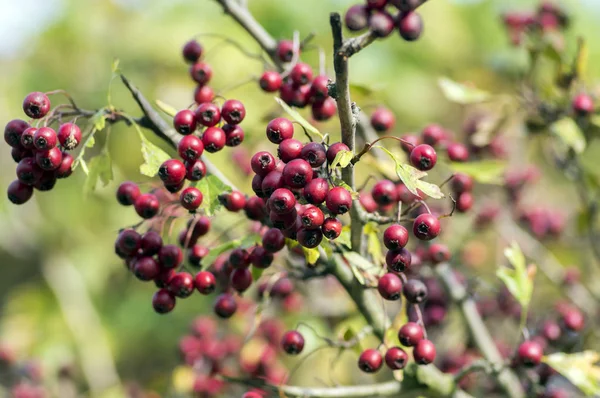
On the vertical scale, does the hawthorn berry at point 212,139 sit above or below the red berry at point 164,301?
above

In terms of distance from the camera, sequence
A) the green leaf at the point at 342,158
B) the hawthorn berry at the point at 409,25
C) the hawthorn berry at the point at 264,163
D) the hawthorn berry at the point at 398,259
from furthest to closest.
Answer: the hawthorn berry at the point at 409,25, the hawthorn berry at the point at 398,259, the hawthorn berry at the point at 264,163, the green leaf at the point at 342,158

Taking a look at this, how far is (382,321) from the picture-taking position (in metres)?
2.08

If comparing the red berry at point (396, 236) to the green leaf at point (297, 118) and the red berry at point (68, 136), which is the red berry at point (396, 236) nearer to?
the green leaf at point (297, 118)

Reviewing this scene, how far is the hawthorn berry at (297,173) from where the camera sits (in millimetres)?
1470

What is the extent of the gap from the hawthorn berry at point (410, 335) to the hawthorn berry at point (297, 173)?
2.18 ft

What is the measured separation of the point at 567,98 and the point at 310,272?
5.04 feet

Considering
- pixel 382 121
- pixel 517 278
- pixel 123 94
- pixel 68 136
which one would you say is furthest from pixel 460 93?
pixel 123 94

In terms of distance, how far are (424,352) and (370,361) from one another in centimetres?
16

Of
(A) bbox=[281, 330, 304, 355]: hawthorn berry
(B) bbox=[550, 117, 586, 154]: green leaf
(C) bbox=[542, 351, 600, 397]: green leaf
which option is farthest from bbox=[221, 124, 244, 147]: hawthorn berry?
(B) bbox=[550, 117, 586, 154]: green leaf

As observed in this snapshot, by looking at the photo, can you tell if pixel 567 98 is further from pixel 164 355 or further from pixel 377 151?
pixel 164 355

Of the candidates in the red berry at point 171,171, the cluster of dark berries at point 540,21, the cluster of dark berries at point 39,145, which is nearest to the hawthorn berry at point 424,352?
the red berry at point 171,171

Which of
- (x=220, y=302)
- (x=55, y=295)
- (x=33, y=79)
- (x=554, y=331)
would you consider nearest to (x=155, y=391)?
(x=220, y=302)

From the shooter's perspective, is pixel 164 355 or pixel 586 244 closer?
pixel 586 244

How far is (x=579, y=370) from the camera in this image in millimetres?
2191
